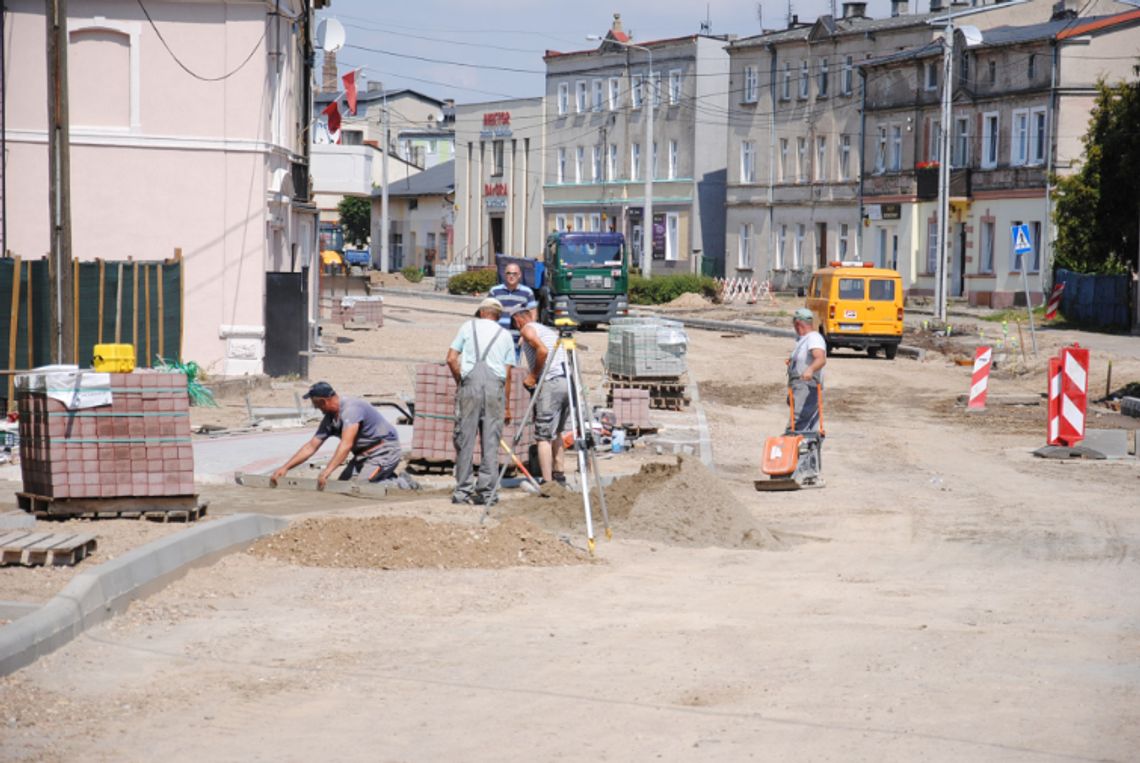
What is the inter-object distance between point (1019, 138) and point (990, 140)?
1.73m

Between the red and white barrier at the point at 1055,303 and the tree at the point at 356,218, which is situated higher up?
the tree at the point at 356,218

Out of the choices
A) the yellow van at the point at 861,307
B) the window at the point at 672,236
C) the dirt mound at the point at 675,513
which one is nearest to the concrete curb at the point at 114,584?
the dirt mound at the point at 675,513

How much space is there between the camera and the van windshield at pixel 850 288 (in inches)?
1433

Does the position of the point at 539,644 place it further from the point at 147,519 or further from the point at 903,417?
the point at 903,417

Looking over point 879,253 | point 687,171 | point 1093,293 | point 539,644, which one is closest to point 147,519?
point 539,644

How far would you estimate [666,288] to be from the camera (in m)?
63.0

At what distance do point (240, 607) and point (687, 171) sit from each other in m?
68.3

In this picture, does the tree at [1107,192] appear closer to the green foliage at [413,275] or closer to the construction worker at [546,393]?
the construction worker at [546,393]

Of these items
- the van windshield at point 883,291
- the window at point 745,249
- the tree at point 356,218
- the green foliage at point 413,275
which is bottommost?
the green foliage at point 413,275

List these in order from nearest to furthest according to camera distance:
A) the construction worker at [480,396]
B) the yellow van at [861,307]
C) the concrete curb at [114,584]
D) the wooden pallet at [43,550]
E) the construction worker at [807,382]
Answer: the concrete curb at [114,584] < the wooden pallet at [43,550] < the construction worker at [480,396] < the construction worker at [807,382] < the yellow van at [861,307]

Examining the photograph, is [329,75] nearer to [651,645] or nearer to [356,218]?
[356,218]

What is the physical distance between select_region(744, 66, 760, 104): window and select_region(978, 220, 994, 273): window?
59.7 ft

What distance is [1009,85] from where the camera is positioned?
2178 inches

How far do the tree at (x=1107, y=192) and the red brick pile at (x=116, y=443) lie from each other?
37407 mm
